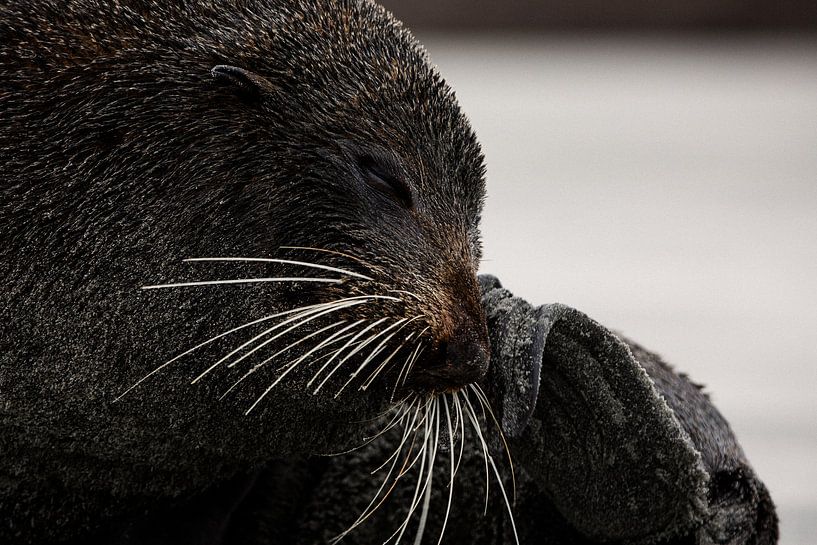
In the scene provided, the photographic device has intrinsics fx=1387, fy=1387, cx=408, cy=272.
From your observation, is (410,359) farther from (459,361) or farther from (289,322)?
(289,322)

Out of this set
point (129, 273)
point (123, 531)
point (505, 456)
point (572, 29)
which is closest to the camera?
point (129, 273)

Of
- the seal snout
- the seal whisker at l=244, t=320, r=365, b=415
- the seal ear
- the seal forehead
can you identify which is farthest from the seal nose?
the seal ear

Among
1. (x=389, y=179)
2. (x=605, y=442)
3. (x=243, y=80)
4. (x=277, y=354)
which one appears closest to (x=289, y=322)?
(x=277, y=354)

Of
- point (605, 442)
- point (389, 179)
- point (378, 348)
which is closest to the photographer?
point (378, 348)

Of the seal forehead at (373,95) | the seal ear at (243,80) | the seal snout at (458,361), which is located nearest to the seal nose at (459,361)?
the seal snout at (458,361)

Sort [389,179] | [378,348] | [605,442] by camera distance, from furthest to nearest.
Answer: [605,442]
[389,179]
[378,348]

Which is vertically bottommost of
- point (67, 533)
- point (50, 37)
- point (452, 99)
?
point (67, 533)

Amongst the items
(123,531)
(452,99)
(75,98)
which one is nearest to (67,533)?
(123,531)

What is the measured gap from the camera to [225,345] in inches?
91.2

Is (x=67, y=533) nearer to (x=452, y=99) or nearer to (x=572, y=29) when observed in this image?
(x=452, y=99)

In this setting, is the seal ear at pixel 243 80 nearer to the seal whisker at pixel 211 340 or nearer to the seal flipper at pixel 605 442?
the seal whisker at pixel 211 340

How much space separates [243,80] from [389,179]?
30 cm

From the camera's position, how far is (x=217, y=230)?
7.50ft

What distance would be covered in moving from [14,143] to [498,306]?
Result: 90 centimetres
